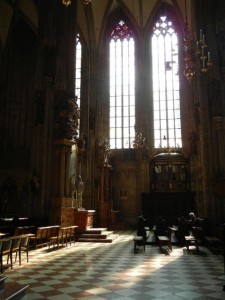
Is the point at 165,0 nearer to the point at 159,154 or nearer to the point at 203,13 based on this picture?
the point at 203,13

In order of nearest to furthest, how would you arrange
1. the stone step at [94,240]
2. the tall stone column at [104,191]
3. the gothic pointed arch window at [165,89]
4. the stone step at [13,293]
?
the stone step at [13,293] < the stone step at [94,240] < the tall stone column at [104,191] < the gothic pointed arch window at [165,89]

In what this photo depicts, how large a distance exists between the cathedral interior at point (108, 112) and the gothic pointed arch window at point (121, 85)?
96mm

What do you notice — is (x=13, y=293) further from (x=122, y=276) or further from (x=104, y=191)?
(x=104, y=191)

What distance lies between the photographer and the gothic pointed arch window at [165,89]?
26.7 m

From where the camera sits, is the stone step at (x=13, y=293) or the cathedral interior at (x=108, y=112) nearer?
the stone step at (x=13, y=293)

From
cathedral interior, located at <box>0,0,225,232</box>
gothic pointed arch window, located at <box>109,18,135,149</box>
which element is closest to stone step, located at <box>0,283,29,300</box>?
cathedral interior, located at <box>0,0,225,232</box>

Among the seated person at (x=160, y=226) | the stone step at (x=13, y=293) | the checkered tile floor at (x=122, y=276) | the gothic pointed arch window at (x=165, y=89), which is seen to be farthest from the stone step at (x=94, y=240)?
the gothic pointed arch window at (x=165, y=89)

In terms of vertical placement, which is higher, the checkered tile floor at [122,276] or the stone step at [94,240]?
the checkered tile floor at [122,276]

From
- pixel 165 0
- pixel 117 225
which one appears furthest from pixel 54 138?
pixel 165 0

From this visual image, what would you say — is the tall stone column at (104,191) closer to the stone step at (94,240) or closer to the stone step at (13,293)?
the stone step at (94,240)

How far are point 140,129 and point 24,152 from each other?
1012 cm

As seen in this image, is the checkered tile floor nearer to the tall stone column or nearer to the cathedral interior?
the cathedral interior

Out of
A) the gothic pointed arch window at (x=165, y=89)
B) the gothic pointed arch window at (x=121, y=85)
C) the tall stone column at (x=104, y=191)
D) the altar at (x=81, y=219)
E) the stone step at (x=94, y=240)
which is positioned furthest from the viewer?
the gothic pointed arch window at (x=121, y=85)

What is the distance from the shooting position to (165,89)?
27688mm
